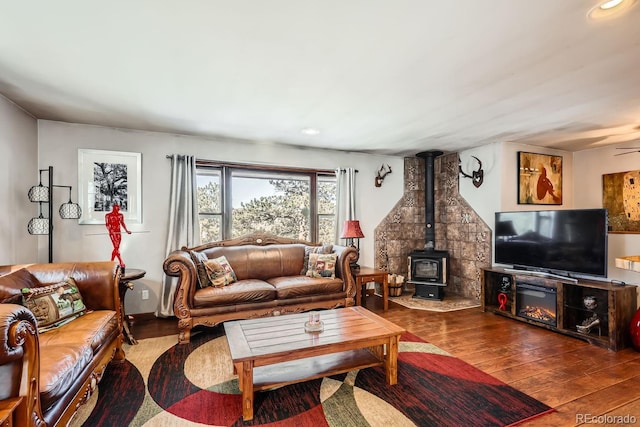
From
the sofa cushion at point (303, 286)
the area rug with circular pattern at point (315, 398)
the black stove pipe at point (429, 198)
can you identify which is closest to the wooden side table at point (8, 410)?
the area rug with circular pattern at point (315, 398)

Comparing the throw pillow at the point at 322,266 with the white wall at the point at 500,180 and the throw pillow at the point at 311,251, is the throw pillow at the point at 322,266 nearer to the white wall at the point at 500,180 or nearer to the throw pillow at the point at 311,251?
the throw pillow at the point at 311,251

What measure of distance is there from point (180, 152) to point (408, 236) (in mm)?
3915

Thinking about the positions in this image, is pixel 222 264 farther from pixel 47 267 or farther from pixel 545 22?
pixel 545 22

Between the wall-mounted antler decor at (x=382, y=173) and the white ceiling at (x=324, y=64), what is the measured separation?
1.60m

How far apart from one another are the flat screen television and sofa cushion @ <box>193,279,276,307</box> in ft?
10.4

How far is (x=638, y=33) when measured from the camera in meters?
1.85

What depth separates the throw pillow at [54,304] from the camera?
86.0 inches

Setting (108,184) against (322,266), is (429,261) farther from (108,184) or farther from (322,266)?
(108,184)

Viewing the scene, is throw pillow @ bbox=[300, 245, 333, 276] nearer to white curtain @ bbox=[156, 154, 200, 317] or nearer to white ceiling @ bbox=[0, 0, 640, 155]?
white curtain @ bbox=[156, 154, 200, 317]

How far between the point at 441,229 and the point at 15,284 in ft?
17.9

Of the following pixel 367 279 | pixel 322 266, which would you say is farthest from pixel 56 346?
pixel 367 279

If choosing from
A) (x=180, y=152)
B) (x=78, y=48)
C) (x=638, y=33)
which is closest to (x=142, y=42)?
(x=78, y=48)

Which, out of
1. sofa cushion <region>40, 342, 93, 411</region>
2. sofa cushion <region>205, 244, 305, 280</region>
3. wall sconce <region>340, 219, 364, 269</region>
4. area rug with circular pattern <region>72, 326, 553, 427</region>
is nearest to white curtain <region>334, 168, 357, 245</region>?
wall sconce <region>340, 219, 364, 269</region>

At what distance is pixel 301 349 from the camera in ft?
6.97
